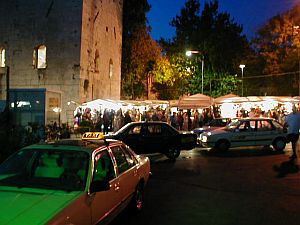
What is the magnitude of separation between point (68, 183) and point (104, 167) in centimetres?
94

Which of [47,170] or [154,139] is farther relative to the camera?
[154,139]

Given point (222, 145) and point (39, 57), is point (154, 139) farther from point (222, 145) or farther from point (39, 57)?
point (39, 57)

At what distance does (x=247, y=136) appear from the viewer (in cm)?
1728

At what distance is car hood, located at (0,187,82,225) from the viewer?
4.05 meters

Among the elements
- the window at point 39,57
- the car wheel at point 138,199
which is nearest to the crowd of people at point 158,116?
the window at point 39,57

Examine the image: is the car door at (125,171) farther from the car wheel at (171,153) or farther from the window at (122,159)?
the car wheel at (171,153)

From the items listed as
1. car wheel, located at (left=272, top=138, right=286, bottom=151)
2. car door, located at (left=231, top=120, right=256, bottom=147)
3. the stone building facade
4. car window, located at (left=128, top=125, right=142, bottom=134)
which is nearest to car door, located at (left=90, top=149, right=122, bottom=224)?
car window, located at (left=128, top=125, right=142, bottom=134)

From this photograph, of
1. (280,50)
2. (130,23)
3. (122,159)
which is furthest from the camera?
(280,50)

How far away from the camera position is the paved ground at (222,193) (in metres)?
7.00

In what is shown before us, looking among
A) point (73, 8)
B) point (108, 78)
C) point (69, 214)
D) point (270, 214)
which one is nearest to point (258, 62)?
point (108, 78)

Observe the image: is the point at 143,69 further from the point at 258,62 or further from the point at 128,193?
the point at 128,193

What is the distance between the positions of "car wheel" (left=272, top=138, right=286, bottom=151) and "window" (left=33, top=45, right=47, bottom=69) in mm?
16914

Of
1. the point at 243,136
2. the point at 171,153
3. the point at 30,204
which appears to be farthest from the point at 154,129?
the point at 30,204

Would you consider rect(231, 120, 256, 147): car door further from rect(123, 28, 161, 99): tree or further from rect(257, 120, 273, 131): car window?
rect(123, 28, 161, 99): tree
